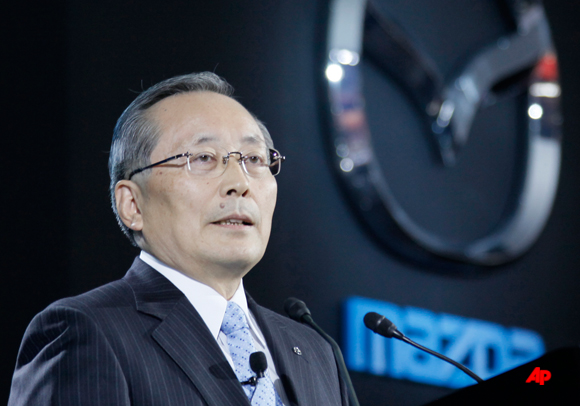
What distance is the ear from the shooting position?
1797 millimetres

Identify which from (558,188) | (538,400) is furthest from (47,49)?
(558,188)

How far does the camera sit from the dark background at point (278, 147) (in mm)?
2455

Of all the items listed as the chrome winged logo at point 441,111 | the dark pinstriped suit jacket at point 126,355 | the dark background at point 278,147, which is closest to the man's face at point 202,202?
the dark pinstriped suit jacket at point 126,355

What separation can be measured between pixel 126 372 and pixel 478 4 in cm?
389

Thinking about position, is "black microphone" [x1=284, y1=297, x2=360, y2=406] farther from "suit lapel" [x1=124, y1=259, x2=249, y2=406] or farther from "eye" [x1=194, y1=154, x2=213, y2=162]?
"eye" [x1=194, y1=154, x2=213, y2=162]

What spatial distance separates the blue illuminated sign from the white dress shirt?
1667mm

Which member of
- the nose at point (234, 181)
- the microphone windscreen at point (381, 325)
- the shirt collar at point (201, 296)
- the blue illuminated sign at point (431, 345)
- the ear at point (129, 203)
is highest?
the nose at point (234, 181)

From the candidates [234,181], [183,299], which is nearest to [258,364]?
[183,299]

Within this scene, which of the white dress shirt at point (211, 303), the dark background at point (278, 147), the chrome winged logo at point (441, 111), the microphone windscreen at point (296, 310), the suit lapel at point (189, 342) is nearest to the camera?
the suit lapel at point (189, 342)

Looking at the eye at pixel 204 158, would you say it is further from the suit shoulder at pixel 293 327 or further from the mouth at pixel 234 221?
the suit shoulder at pixel 293 327

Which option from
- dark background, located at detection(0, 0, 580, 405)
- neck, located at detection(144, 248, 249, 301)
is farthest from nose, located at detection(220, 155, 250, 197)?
dark background, located at detection(0, 0, 580, 405)

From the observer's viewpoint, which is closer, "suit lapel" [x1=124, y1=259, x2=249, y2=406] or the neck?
"suit lapel" [x1=124, y1=259, x2=249, y2=406]

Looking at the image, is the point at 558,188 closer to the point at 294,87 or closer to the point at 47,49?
the point at 294,87

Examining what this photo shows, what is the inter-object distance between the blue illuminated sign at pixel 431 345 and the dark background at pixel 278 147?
7cm
